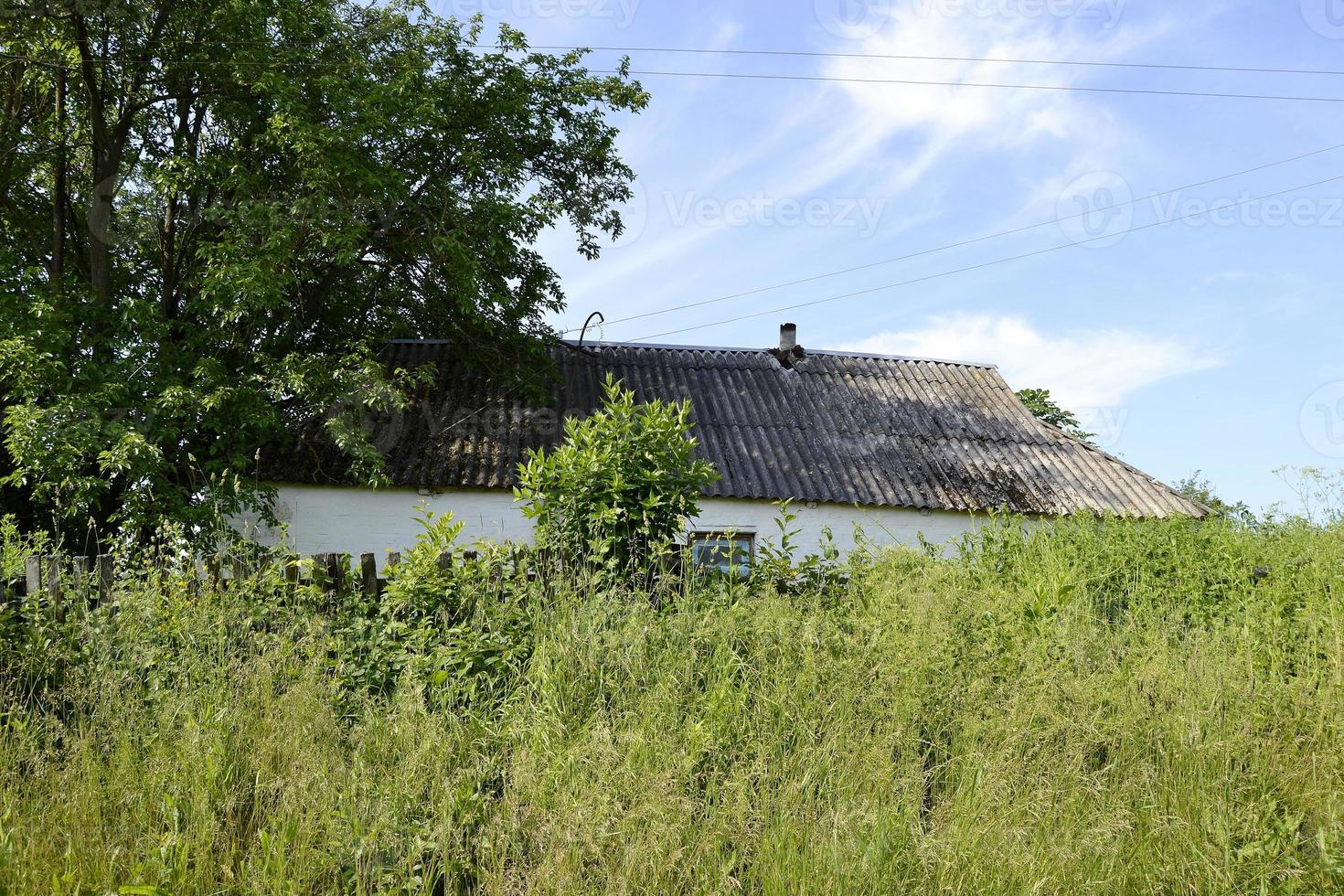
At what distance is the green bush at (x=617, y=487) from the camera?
5688 millimetres

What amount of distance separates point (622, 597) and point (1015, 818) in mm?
2517

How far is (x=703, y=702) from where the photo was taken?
398 centimetres

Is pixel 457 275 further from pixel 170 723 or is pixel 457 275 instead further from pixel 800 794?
pixel 800 794

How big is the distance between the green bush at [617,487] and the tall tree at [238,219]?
5.22 meters

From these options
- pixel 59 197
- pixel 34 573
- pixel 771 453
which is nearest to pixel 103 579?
pixel 34 573

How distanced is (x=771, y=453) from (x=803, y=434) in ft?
3.39

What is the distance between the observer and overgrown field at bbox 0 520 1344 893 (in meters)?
3.16

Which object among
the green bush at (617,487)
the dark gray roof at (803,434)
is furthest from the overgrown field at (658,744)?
the dark gray roof at (803,434)

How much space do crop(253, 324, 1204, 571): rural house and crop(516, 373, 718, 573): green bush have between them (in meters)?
4.60

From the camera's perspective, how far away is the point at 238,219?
10555 millimetres

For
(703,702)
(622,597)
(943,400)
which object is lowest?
(703,702)

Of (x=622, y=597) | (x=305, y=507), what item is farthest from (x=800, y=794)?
(x=305, y=507)

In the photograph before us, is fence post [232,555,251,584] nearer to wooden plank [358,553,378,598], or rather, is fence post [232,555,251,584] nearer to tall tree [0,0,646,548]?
wooden plank [358,553,378,598]

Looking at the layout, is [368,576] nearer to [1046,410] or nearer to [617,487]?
[617,487]
